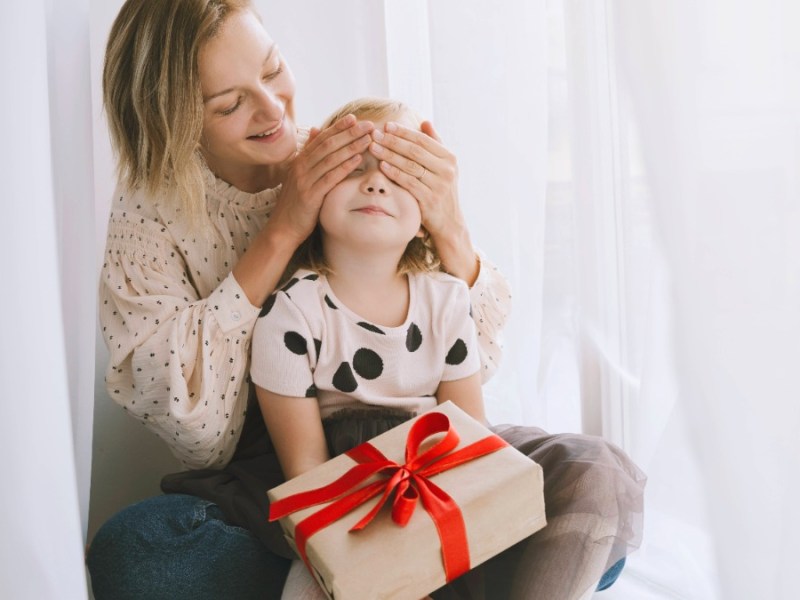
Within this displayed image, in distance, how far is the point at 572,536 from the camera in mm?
909

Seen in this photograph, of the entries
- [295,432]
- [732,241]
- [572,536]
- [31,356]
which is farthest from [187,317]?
[732,241]

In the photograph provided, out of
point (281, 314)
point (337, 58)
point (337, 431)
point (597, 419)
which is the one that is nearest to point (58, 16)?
point (281, 314)

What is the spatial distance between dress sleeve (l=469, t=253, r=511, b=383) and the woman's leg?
0.40 metres

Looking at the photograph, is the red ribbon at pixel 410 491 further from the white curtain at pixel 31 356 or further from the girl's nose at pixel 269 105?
the girl's nose at pixel 269 105

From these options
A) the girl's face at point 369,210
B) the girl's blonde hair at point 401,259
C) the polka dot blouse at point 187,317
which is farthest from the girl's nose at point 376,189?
the polka dot blouse at point 187,317

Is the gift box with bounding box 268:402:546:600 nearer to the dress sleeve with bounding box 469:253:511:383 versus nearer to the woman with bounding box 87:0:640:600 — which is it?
the woman with bounding box 87:0:640:600

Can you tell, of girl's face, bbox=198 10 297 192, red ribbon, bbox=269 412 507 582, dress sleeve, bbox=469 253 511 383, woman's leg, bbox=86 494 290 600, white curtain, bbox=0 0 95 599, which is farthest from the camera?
dress sleeve, bbox=469 253 511 383

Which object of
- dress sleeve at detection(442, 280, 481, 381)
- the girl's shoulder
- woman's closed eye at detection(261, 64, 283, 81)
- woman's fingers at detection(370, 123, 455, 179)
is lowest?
dress sleeve at detection(442, 280, 481, 381)

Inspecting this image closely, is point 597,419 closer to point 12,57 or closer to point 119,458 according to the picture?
point 119,458

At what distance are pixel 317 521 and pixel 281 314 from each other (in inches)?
11.3

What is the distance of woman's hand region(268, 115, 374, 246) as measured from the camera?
100cm

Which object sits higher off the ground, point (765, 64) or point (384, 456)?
point (765, 64)

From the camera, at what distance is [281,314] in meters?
1.04

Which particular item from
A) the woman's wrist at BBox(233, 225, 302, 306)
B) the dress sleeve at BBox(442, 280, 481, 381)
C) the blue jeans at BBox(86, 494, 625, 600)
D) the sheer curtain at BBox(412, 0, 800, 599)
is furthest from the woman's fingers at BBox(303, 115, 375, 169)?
the blue jeans at BBox(86, 494, 625, 600)
